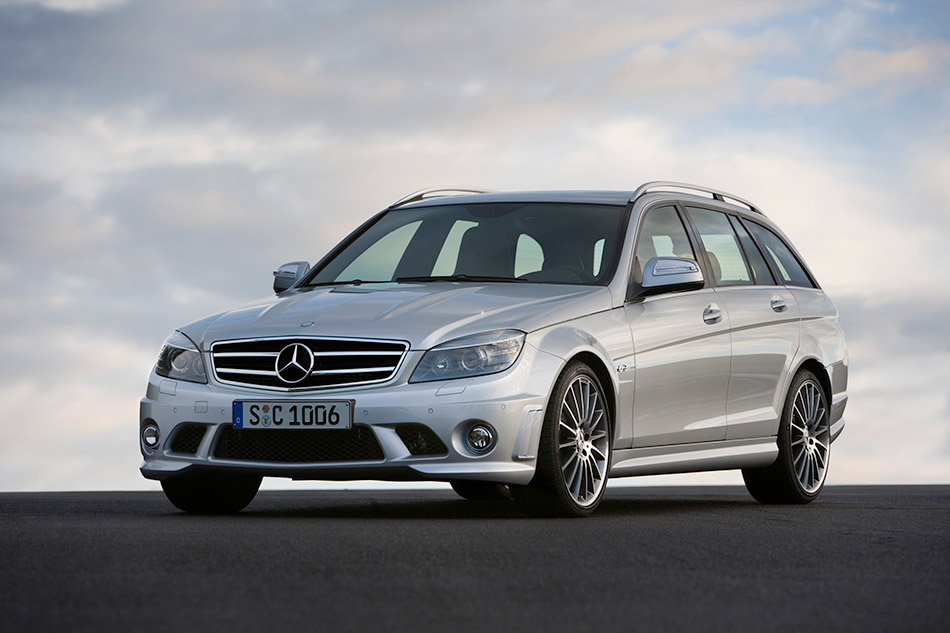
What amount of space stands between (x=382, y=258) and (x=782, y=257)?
3286 millimetres

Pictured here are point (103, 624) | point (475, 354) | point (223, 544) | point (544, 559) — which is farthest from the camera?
point (475, 354)

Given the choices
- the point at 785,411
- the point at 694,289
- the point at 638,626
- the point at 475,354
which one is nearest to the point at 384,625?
the point at 638,626

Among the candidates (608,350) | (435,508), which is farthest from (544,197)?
(435,508)

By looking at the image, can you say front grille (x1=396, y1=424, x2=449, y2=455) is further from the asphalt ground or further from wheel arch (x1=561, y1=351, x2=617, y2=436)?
wheel arch (x1=561, y1=351, x2=617, y2=436)

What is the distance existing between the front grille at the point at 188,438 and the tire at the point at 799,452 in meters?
4.28

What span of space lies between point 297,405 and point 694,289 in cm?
292

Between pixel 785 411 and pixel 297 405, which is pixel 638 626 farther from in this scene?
pixel 785 411

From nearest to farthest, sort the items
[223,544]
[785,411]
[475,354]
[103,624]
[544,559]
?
[103,624] < [544,559] < [223,544] < [475,354] < [785,411]

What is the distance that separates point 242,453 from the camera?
8109 mm

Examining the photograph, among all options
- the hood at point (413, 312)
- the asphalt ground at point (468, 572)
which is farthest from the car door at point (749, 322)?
the hood at point (413, 312)

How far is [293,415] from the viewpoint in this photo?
311 inches

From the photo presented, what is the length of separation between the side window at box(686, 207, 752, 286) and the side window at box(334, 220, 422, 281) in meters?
1.94

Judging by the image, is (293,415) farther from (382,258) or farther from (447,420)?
(382,258)

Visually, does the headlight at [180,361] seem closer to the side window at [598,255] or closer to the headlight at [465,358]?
the headlight at [465,358]
